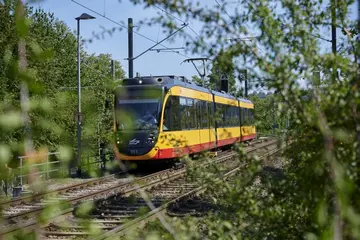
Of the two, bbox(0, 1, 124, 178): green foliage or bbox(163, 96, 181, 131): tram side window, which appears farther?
bbox(163, 96, 181, 131): tram side window

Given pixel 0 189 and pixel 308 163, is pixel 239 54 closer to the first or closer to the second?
pixel 308 163

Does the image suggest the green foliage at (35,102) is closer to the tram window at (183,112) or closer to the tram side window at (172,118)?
the tram side window at (172,118)

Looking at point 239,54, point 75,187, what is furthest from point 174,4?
point 75,187

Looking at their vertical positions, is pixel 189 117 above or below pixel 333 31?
below

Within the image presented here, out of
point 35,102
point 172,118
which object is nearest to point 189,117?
point 172,118

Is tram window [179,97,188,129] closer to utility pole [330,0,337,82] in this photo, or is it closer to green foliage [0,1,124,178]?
utility pole [330,0,337,82]

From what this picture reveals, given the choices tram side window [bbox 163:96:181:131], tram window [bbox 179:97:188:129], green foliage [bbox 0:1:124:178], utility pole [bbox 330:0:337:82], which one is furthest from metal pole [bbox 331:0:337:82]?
tram window [bbox 179:97:188:129]

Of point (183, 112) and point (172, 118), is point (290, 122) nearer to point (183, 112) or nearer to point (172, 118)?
point (172, 118)

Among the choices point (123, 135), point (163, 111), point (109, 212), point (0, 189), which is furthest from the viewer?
point (163, 111)

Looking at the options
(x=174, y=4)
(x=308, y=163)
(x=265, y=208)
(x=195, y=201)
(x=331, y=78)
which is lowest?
(x=195, y=201)

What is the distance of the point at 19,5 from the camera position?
1.32m

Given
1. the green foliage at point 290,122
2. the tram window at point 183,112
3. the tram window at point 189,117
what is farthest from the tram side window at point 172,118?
the green foliage at point 290,122

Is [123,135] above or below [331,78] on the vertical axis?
below

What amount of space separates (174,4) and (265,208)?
131cm
